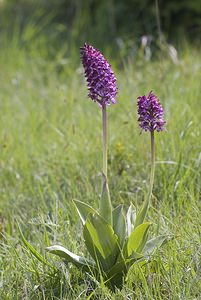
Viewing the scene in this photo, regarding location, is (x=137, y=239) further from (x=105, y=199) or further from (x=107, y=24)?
(x=107, y=24)

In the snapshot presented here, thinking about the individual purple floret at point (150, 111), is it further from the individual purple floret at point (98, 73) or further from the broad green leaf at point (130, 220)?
the broad green leaf at point (130, 220)

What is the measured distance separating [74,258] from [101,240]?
0.40 feet

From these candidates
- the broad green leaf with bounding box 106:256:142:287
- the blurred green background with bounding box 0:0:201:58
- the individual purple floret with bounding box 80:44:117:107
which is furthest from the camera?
the blurred green background with bounding box 0:0:201:58

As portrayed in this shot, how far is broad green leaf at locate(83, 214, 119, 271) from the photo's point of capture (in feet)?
7.68

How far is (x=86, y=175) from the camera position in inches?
140

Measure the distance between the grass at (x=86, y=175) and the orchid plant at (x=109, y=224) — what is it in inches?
2.5

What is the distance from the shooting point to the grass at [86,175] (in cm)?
246

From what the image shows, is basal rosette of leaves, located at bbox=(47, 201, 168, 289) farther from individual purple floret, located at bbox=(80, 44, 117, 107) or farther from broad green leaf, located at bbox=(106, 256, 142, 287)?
individual purple floret, located at bbox=(80, 44, 117, 107)

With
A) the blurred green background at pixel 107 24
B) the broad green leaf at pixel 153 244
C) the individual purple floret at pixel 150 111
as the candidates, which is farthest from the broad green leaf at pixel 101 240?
the blurred green background at pixel 107 24

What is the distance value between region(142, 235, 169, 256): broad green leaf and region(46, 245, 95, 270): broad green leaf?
202mm

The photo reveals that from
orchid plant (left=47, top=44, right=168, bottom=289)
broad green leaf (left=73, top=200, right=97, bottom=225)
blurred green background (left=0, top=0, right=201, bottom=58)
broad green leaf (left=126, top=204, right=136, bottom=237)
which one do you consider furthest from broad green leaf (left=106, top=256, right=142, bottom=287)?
blurred green background (left=0, top=0, right=201, bottom=58)

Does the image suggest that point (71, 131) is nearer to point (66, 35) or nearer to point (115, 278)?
point (115, 278)

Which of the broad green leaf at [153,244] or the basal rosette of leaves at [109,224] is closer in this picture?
the basal rosette of leaves at [109,224]

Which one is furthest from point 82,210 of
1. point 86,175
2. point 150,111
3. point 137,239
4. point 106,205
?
point 86,175
